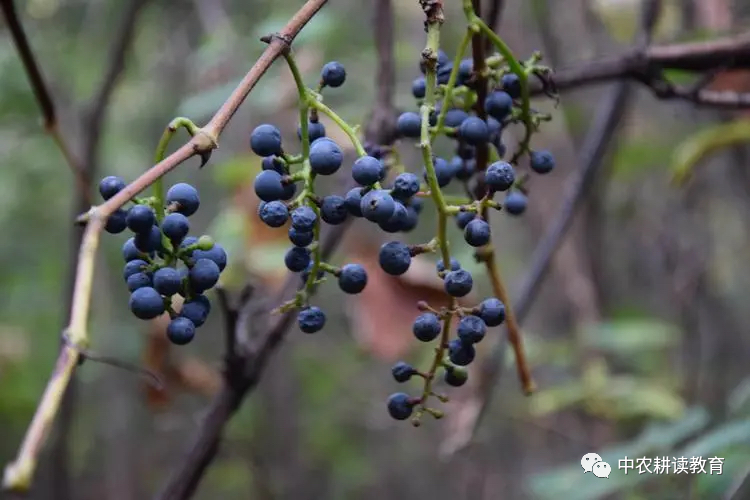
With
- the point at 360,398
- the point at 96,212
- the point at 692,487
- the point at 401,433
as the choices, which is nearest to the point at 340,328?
the point at 360,398

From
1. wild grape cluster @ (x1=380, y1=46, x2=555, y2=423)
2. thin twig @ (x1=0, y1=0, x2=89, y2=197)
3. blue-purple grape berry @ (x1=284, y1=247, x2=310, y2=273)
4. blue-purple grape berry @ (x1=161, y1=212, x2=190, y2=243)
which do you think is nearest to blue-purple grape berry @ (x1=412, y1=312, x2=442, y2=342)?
wild grape cluster @ (x1=380, y1=46, x2=555, y2=423)

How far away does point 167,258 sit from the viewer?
661mm

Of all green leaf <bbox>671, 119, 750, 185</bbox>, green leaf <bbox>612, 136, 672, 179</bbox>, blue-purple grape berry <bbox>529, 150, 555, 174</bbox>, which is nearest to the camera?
blue-purple grape berry <bbox>529, 150, 555, 174</bbox>

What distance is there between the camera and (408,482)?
6.29 metres

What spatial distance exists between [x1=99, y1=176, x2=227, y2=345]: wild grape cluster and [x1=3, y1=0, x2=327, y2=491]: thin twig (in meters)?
0.11

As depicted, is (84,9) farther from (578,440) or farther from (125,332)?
(578,440)

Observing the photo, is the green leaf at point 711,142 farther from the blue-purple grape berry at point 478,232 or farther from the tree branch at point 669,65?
the blue-purple grape berry at point 478,232

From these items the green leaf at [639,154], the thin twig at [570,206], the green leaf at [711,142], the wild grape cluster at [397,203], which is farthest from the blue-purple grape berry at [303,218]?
the green leaf at [639,154]

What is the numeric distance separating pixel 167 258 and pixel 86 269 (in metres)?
0.19

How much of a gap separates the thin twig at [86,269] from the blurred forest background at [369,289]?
0.73 meters

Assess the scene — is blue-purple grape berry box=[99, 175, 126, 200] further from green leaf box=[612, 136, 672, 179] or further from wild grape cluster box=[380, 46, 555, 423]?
green leaf box=[612, 136, 672, 179]

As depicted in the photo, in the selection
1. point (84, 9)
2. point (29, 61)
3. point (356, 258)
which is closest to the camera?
point (29, 61)

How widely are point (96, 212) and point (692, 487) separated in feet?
4.02

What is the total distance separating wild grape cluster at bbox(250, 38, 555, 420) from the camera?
654 mm
